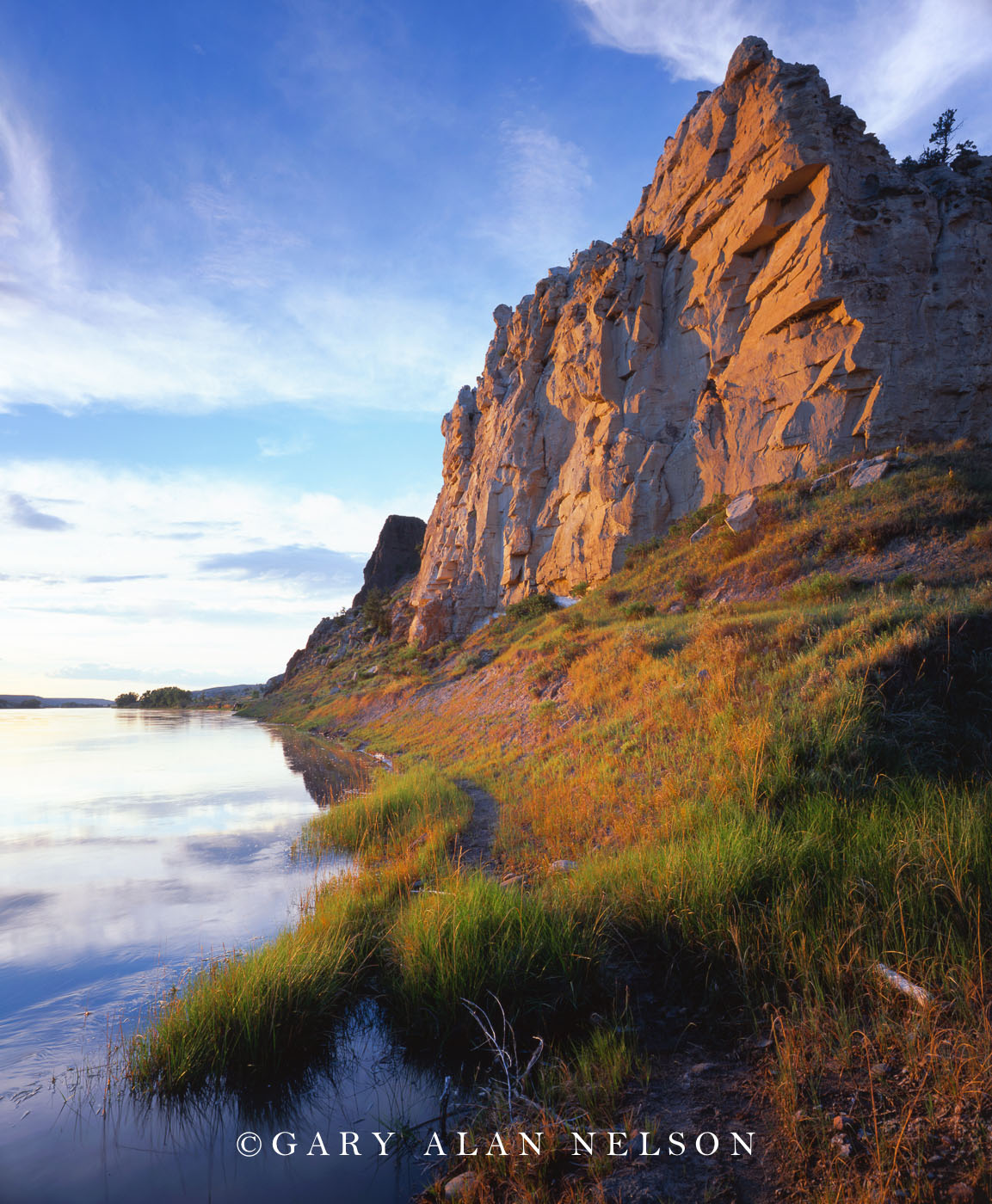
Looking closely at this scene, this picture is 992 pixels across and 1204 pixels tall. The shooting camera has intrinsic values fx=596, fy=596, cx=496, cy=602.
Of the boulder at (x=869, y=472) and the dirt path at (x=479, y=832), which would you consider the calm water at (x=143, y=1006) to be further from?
the boulder at (x=869, y=472)

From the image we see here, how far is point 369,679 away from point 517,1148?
41035mm

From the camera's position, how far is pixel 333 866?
9.54 metres

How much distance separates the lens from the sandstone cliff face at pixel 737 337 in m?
24.1

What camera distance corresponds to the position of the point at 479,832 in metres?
9.88

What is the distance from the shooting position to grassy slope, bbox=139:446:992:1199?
132 inches

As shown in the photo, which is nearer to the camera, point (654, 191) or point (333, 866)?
point (333, 866)

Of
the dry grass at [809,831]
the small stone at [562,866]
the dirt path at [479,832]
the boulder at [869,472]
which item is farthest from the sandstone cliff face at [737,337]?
the small stone at [562,866]

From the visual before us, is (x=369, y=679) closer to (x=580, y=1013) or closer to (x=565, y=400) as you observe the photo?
(x=565, y=400)

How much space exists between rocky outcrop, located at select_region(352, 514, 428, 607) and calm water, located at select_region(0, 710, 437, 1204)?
210ft

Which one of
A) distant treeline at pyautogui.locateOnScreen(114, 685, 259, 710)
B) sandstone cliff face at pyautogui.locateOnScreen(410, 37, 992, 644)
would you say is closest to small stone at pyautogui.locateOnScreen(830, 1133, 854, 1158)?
sandstone cliff face at pyautogui.locateOnScreen(410, 37, 992, 644)

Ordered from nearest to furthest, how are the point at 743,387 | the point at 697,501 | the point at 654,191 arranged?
1. the point at 743,387
2. the point at 697,501
3. the point at 654,191

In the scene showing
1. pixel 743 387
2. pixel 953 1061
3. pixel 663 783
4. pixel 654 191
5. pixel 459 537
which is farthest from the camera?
pixel 459 537

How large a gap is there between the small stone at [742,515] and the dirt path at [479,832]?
13912mm

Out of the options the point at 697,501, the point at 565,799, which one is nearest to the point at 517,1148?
the point at 565,799
